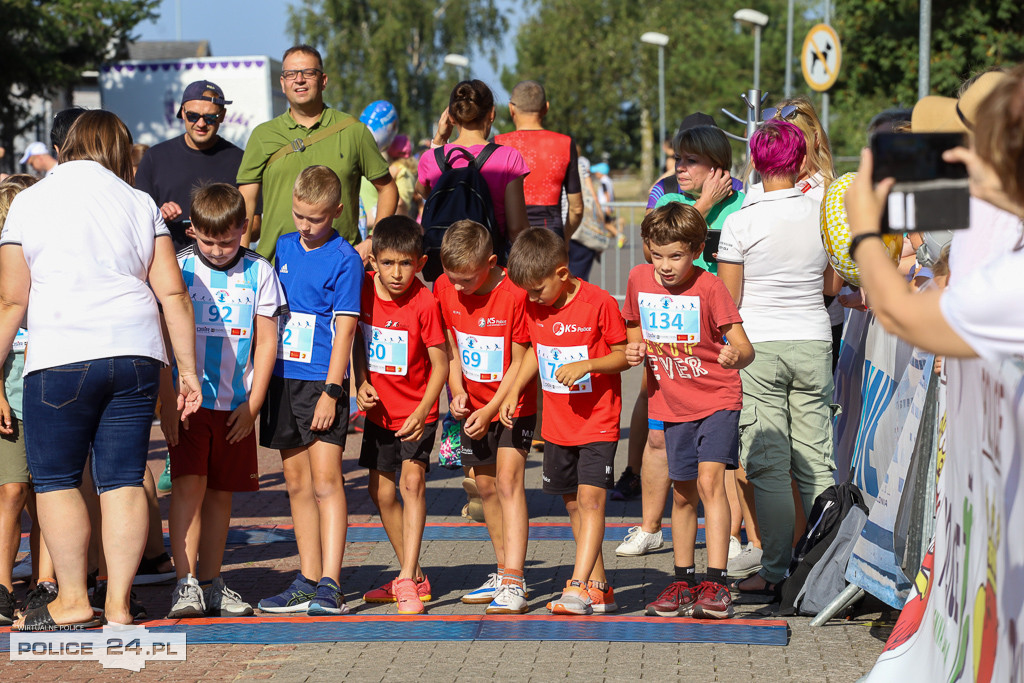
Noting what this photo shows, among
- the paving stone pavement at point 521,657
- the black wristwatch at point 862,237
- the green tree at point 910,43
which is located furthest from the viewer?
the green tree at point 910,43

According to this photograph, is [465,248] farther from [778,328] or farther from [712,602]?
[712,602]

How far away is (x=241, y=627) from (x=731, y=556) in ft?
7.94

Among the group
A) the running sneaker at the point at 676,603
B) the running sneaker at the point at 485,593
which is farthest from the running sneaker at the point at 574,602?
the running sneaker at the point at 485,593

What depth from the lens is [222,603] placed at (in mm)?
5145

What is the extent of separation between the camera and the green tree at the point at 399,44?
177 ft

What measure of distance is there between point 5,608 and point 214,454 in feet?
3.44

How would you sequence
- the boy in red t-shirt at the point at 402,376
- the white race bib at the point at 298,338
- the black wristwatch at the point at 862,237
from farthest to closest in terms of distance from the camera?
1. the white race bib at the point at 298,338
2. the boy in red t-shirt at the point at 402,376
3. the black wristwatch at the point at 862,237

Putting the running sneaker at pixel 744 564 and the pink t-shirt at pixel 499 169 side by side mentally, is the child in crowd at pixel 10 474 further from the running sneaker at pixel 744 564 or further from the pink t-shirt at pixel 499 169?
the running sneaker at pixel 744 564

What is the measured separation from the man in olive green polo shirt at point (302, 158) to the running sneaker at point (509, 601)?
237 centimetres

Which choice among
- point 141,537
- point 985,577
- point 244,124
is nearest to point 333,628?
point 141,537

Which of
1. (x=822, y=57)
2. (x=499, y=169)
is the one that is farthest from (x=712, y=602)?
(x=822, y=57)

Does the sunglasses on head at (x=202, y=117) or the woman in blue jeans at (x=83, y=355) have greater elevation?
the sunglasses on head at (x=202, y=117)

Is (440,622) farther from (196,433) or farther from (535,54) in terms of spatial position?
(535,54)

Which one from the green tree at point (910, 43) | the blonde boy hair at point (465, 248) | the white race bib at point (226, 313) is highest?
the green tree at point (910, 43)
